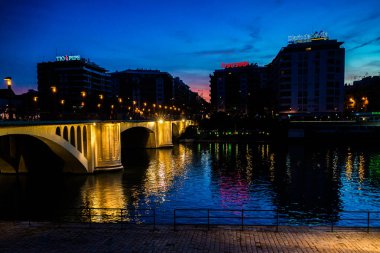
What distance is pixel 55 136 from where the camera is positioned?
4406 cm

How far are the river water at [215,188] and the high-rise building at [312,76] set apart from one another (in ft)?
235

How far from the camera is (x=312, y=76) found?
135000 mm

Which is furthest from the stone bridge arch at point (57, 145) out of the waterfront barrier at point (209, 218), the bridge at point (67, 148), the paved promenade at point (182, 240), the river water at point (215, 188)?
the paved promenade at point (182, 240)

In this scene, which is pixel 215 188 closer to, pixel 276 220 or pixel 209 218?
pixel 209 218

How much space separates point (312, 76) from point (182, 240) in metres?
129

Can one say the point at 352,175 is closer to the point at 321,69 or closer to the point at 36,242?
the point at 36,242

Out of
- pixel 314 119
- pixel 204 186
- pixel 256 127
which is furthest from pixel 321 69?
pixel 204 186

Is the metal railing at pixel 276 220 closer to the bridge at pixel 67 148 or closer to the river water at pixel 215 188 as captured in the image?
the river water at pixel 215 188

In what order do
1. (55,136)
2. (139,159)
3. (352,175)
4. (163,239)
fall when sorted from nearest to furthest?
1. (163,239)
2. (55,136)
3. (352,175)
4. (139,159)

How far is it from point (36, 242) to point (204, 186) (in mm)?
28931

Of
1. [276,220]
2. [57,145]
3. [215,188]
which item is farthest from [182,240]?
[57,145]

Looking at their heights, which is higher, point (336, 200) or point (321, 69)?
point (321, 69)

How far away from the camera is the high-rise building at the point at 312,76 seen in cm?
13275

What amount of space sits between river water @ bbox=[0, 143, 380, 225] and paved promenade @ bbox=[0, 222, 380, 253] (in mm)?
10548
